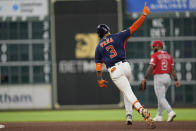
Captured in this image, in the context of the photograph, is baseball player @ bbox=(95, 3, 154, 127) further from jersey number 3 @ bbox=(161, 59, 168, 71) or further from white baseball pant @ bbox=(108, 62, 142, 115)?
jersey number 3 @ bbox=(161, 59, 168, 71)

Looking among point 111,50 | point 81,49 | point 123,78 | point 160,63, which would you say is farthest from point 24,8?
point 123,78

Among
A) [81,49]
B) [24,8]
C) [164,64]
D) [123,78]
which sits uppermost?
[24,8]

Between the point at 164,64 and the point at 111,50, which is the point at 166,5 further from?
the point at 111,50

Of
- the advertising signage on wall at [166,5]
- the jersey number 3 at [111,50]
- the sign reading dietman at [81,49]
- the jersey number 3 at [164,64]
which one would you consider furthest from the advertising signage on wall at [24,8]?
the jersey number 3 at [111,50]

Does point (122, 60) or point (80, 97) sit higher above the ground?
point (122, 60)

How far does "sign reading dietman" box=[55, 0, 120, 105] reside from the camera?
63.2ft

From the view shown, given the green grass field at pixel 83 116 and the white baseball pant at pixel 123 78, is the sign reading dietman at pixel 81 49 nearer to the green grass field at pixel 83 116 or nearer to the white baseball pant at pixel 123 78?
the green grass field at pixel 83 116

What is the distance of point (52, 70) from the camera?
776 inches

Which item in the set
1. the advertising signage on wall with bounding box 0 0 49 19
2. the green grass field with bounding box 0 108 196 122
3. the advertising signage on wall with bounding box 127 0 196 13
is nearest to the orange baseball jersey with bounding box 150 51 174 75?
the green grass field with bounding box 0 108 196 122

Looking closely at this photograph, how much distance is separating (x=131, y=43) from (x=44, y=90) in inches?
158

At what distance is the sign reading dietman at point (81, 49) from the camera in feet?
63.2

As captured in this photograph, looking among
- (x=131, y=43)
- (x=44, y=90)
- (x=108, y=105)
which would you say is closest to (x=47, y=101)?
(x=44, y=90)

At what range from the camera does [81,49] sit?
19359 millimetres

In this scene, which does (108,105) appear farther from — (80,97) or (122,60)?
(122,60)
